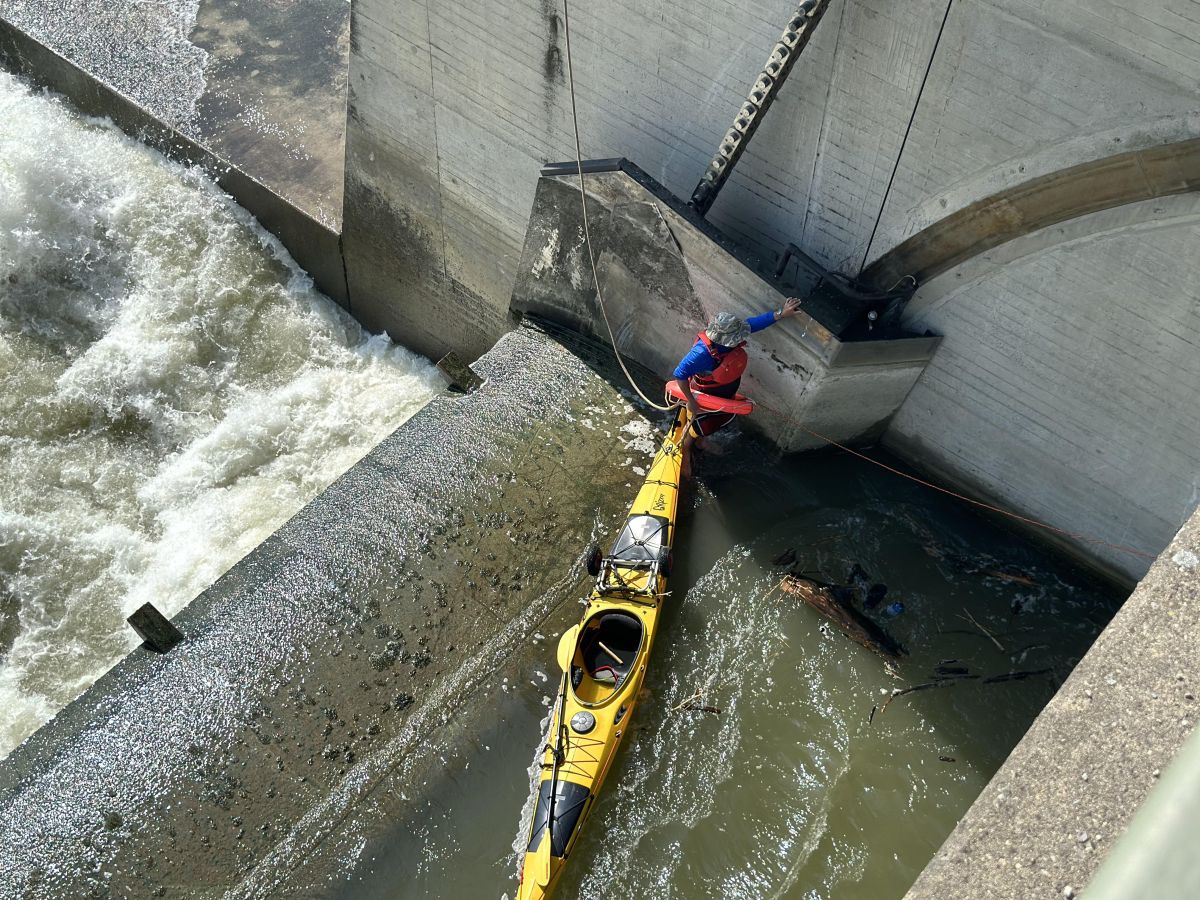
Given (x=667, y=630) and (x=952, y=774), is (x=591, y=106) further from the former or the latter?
(x=952, y=774)

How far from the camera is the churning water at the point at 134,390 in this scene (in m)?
8.45

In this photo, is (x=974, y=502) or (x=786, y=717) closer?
(x=786, y=717)

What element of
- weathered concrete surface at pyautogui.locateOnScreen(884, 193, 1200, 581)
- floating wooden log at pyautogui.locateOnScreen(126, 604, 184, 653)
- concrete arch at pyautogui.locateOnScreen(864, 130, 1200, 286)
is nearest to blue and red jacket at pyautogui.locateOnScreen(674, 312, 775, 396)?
concrete arch at pyautogui.locateOnScreen(864, 130, 1200, 286)

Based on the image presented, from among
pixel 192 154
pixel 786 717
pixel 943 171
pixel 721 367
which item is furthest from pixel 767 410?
pixel 192 154

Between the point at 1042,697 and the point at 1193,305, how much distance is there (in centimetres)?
293

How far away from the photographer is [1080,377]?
706 cm

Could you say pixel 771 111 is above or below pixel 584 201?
above

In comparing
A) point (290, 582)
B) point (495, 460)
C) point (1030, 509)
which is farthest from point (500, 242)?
point (1030, 509)

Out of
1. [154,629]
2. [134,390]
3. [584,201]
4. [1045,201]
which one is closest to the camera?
[1045,201]

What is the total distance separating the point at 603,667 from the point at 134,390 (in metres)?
6.52

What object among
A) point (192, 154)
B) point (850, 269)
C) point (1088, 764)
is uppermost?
point (1088, 764)

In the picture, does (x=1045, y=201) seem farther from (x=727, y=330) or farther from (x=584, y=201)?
(x=584, y=201)

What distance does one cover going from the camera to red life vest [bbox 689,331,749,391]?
764 cm

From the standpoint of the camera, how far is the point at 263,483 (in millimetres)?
9648
